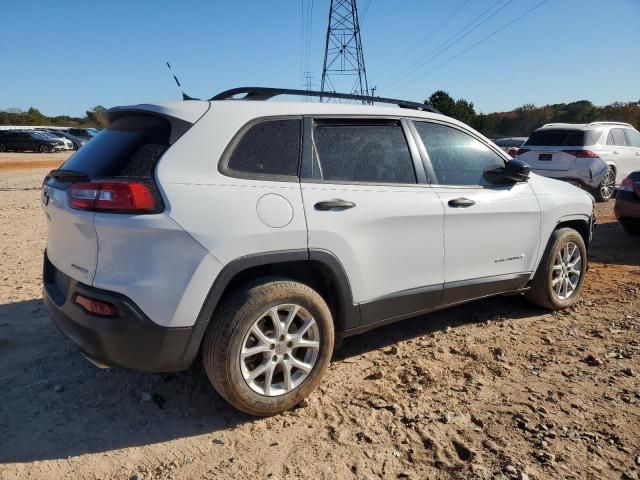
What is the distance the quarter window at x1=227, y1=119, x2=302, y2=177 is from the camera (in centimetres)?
284

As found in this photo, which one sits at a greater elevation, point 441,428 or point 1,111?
point 1,111

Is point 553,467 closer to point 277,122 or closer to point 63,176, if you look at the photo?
point 277,122

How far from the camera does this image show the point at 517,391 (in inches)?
128

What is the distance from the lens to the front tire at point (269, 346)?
2727mm

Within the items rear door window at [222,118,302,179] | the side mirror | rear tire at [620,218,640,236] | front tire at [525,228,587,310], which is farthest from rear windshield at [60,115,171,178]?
rear tire at [620,218,640,236]

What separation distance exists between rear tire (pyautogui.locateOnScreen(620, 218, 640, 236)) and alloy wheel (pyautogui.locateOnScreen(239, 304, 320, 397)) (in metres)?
6.47

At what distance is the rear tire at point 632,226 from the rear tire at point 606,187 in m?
3.78

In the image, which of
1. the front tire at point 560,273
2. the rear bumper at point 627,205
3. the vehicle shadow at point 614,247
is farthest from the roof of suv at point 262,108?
the rear bumper at point 627,205

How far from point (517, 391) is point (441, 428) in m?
0.70

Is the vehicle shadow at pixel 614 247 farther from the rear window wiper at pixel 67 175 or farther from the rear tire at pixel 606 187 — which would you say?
the rear window wiper at pixel 67 175

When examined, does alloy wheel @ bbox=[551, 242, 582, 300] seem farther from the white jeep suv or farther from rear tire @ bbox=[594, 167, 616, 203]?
rear tire @ bbox=[594, 167, 616, 203]

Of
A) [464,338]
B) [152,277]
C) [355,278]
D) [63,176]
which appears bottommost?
[464,338]

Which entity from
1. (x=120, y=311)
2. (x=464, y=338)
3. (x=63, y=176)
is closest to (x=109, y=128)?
(x=63, y=176)

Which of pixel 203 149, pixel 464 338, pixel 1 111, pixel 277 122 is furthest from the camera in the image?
pixel 1 111
